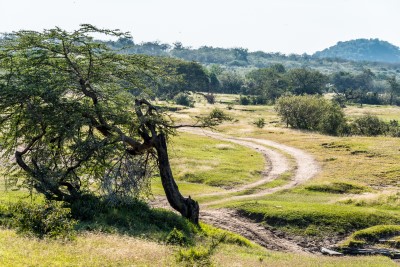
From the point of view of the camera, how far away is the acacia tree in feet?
70.9

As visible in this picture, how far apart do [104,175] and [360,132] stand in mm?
71192

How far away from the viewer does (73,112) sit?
22516 millimetres

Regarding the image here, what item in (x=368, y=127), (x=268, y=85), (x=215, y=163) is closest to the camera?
(x=215, y=163)

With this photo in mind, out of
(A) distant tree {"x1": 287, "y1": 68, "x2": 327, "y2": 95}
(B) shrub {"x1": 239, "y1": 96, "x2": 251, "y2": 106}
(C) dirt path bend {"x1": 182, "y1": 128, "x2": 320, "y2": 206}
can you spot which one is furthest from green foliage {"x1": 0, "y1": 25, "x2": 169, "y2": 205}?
(A) distant tree {"x1": 287, "y1": 68, "x2": 327, "y2": 95}

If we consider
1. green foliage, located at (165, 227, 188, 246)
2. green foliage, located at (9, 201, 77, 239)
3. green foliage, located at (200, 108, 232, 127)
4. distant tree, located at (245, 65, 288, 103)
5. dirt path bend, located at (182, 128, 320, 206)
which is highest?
distant tree, located at (245, 65, 288, 103)

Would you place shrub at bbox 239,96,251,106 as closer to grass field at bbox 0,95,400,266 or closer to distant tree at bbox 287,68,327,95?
distant tree at bbox 287,68,327,95

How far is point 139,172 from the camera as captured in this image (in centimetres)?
2467

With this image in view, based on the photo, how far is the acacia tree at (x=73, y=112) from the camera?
2162 cm

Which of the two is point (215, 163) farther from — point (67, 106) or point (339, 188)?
point (67, 106)

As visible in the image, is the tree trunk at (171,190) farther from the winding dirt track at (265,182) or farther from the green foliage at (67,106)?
the winding dirt track at (265,182)

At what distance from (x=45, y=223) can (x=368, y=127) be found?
7836 centimetres

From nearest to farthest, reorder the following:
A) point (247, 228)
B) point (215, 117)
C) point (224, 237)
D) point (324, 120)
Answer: point (224, 237) < point (215, 117) < point (247, 228) < point (324, 120)

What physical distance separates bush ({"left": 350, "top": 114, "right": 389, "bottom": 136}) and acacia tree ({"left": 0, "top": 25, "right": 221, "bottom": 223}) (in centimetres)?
6622

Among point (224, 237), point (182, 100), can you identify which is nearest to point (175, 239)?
point (224, 237)
